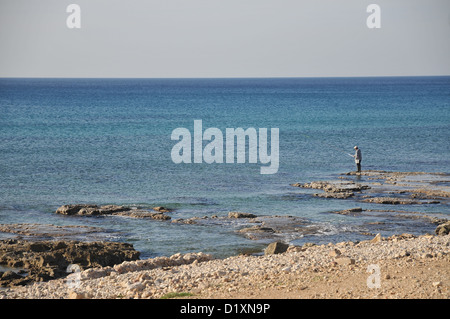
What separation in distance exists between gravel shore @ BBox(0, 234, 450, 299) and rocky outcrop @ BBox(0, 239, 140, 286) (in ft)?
3.40

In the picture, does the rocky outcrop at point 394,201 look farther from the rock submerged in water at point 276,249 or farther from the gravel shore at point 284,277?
the rock submerged in water at point 276,249

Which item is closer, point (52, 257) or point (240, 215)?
point (52, 257)

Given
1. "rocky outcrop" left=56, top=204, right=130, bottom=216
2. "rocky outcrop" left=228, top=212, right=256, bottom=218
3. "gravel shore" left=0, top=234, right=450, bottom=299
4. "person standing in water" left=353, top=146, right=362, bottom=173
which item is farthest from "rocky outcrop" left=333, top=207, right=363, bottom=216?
"person standing in water" left=353, top=146, right=362, bottom=173

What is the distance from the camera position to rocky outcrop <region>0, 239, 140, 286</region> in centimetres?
1898

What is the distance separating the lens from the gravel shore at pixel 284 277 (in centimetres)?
1403

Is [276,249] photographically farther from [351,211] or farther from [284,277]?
[351,211]

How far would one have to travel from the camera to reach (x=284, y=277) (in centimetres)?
1566

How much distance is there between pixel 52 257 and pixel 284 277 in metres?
8.27

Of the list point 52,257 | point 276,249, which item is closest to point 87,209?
point 52,257

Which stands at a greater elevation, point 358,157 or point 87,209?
point 358,157

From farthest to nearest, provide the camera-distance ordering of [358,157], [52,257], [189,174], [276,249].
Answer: [189,174]
[358,157]
[276,249]
[52,257]

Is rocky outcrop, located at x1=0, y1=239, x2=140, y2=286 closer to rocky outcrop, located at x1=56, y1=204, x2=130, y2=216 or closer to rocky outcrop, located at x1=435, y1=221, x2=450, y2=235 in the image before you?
rocky outcrop, located at x1=56, y1=204, x2=130, y2=216
